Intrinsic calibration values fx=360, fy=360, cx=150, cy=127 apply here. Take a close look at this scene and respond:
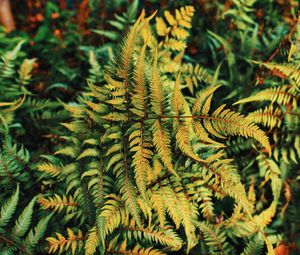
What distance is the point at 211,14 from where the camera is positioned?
319cm

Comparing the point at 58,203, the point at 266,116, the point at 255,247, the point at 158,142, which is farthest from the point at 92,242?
the point at 266,116

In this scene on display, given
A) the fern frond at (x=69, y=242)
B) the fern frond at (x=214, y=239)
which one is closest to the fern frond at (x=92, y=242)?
the fern frond at (x=69, y=242)

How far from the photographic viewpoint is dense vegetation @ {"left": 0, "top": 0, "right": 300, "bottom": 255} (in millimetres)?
1926

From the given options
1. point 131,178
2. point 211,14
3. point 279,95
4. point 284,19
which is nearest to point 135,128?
point 131,178

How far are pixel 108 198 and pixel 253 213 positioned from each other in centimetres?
108

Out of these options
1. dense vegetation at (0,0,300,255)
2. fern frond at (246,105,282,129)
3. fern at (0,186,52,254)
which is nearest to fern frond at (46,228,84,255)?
dense vegetation at (0,0,300,255)

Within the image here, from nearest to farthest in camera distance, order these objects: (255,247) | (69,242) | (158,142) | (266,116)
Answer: (158,142)
(69,242)
(255,247)
(266,116)

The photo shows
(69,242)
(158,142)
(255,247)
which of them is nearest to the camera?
(158,142)

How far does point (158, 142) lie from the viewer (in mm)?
1845

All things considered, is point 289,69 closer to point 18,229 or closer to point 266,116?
point 266,116

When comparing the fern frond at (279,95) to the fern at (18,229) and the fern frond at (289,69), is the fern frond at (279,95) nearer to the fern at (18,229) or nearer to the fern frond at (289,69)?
the fern frond at (289,69)

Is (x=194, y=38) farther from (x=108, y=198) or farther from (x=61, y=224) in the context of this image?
(x=61, y=224)

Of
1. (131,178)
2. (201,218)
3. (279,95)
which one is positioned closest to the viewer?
(131,178)

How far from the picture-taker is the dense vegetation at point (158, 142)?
193 cm
